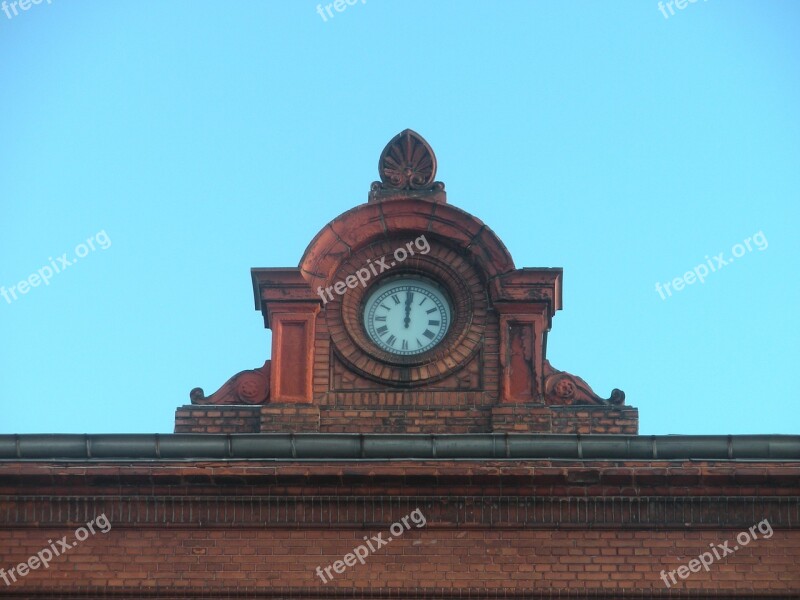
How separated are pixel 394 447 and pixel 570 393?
9.21ft

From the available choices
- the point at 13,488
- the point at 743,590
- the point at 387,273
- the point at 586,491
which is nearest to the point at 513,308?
the point at 387,273

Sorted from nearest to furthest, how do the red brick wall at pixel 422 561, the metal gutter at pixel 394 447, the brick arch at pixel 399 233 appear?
the red brick wall at pixel 422 561 < the metal gutter at pixel 394 447 < the brick arch at pixel 399 233

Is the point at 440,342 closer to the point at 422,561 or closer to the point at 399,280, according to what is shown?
the point at 399,280

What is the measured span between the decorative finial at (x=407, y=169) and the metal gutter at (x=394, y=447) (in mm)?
4009

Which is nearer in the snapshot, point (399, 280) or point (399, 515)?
point (399, 515)

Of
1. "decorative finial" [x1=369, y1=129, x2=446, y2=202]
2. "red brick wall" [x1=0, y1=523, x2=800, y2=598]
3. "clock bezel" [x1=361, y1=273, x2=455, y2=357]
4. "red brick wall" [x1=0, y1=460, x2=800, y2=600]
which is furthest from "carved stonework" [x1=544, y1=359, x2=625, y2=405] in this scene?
"decorative finial" [x1=369, y1=129, x2=446, y2=202]

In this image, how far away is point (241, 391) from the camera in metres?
22.8

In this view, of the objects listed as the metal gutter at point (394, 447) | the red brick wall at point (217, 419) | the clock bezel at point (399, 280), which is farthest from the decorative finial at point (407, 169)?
the metal gutter at point (394, 447)

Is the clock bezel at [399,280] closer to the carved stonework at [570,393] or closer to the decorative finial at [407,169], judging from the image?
the decorative finial at [407,169]

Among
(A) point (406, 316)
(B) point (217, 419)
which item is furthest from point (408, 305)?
(B) point (217, 419)

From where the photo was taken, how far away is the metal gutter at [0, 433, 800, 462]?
20719 mm

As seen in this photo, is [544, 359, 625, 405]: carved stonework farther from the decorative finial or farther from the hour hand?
the decorative finial

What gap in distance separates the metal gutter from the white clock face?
2.30m

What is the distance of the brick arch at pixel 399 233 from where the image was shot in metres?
23.1
